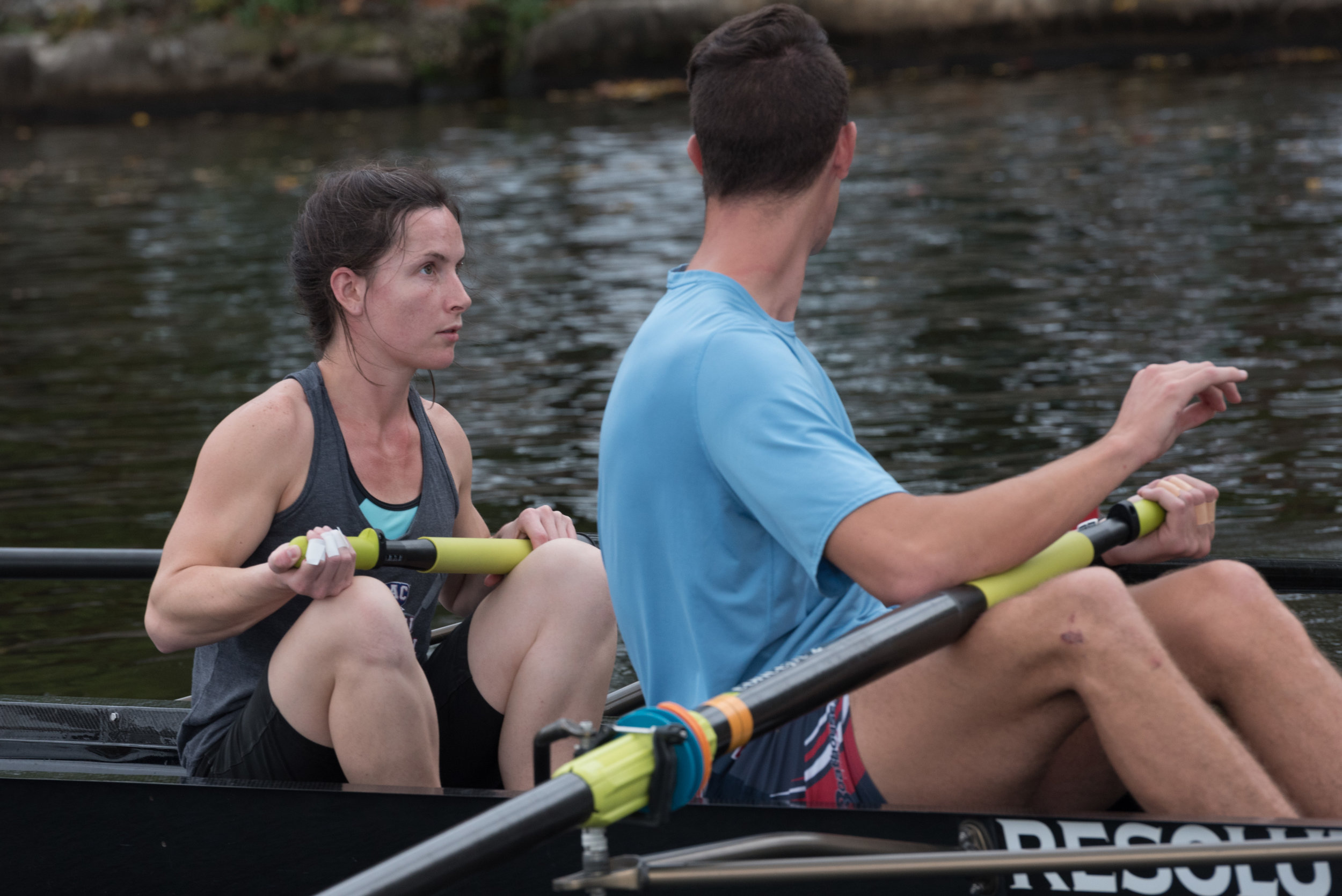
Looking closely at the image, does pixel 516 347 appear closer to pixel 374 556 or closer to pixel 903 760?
pixel 374 556

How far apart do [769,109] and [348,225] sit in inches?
35.7

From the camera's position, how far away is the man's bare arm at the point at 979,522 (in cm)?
224

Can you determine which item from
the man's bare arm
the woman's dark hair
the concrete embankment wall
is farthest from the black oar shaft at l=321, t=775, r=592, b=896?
the concrete embankment wall

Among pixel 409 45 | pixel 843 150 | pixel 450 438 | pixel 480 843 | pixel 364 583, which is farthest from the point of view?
pixel 409 45

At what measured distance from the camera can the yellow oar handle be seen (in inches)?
90.5

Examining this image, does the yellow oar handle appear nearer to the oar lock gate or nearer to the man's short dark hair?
the oar lock gate

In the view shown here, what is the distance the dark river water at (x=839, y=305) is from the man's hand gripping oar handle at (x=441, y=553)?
862 millimetres

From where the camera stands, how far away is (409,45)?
21094 millimetres

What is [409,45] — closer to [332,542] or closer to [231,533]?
[231,533]

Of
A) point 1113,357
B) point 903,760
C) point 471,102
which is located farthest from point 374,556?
point 471,102

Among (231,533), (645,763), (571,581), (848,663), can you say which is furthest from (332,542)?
(848,663)

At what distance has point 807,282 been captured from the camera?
368 inches

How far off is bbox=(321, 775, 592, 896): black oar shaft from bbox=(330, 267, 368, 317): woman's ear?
4.13ft

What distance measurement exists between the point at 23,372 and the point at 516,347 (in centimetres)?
260
